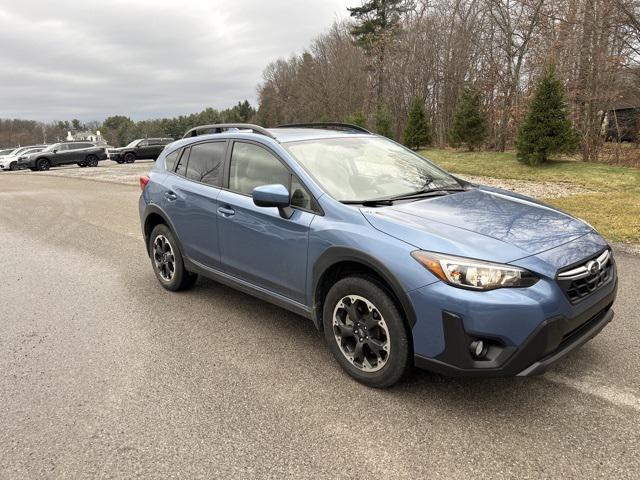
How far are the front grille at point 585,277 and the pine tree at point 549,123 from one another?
14.9 metres

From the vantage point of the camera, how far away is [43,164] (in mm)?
33375

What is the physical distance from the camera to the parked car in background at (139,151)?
3534cm

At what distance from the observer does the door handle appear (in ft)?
13.4

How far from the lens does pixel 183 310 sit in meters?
4.76

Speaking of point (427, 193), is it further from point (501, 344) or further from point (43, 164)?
point (43, 164)

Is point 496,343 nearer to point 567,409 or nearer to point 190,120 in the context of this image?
point 567,409

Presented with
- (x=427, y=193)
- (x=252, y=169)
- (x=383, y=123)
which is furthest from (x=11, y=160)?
(x=427, y=193)

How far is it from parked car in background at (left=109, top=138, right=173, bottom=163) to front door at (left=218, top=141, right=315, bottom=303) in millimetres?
33120

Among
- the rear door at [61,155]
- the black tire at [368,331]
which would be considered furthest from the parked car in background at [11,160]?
the black tire at [368,331]

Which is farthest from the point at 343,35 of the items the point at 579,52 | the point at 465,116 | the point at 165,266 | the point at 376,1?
the point at 165,266

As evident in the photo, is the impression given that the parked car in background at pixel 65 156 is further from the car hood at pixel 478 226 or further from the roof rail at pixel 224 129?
the car hood at pixel 478 226

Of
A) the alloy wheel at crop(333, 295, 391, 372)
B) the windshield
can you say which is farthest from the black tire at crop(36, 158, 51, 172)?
the alloy wheel at crop(333, 295, 391, 372)

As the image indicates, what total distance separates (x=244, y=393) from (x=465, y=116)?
2208 cm

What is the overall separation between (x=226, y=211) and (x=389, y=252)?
1774mm
